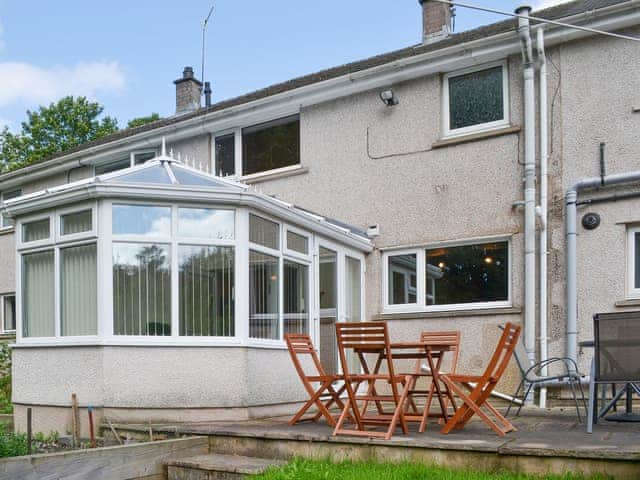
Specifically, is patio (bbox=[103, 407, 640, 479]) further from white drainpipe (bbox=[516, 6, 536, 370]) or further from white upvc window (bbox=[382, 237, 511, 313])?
white upvc window (bbox=[382, 237, 511, 313])

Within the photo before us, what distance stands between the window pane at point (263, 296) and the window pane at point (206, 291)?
0.87 ft

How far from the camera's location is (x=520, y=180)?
898 centimetres

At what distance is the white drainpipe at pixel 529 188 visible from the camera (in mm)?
8617

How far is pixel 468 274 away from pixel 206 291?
3.72 meters

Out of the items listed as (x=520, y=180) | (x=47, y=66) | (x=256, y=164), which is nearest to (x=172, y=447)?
(x=520, y=180)

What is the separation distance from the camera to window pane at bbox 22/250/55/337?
7734 millimetres

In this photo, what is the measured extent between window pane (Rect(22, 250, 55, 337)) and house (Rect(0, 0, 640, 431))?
0.07ft

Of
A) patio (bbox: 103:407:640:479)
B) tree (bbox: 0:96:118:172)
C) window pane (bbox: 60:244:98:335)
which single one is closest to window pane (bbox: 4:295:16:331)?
window pane (bbox: 60:244:98:335)

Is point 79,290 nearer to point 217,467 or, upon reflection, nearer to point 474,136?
point 217,467

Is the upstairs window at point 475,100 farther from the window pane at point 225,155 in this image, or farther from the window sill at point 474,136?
the window pane at point 225,155

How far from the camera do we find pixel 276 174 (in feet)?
36.7

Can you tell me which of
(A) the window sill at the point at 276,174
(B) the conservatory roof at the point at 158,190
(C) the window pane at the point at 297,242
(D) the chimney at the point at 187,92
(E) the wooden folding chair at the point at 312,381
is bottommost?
(E) the wooden folding chair at the point at 312,381

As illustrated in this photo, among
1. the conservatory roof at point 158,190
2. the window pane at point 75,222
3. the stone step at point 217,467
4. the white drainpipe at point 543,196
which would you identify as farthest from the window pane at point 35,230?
the white drainpipe at point 543,196

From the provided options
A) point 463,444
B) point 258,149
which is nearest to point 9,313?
point 258,149
